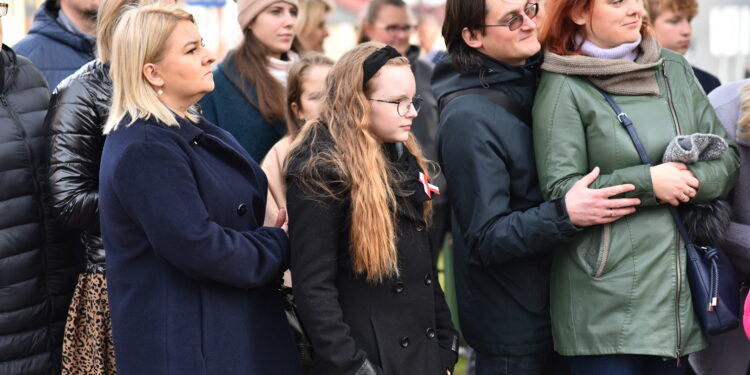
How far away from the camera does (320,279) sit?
2.83 meters

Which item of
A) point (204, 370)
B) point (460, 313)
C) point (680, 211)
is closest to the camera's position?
point (204, 370)

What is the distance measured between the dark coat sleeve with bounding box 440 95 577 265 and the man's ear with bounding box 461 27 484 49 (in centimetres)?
24

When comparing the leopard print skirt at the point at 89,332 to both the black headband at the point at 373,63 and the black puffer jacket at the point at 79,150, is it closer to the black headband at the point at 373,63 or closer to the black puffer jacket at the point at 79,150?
the black puffer jacket at the point at 79,150

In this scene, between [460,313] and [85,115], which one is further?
[460,313]

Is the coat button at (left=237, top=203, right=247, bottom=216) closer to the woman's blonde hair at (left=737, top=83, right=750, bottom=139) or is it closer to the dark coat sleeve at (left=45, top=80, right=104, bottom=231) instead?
the dark coat sleeve at (left=45, top=80, right=104, bottom=231)

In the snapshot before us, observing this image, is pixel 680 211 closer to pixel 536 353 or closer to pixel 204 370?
pixel 536 353

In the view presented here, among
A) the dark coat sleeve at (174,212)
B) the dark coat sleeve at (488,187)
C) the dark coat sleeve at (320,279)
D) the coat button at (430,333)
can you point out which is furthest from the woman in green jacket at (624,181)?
the dark coat sleeve at (174,212)

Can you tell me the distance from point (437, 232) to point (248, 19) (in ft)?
5.79

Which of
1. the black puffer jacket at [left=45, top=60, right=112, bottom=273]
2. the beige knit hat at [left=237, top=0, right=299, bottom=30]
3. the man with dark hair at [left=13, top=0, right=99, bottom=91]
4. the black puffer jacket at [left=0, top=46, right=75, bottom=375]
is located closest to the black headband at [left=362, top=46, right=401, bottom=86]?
the black puffer jacket at [left=45, top=60, right=112, bottom=273]

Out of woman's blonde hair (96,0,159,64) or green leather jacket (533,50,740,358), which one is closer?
green leather jacket (533,50,740,358)

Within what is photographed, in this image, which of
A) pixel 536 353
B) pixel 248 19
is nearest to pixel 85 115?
pixel 248 19

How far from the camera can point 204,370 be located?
273 cm

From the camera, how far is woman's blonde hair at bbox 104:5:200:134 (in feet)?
9.08

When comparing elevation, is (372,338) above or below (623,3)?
below
